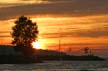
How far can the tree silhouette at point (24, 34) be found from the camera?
185 meters

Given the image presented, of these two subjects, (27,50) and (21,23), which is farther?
(21,23)

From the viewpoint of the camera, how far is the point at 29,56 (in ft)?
623

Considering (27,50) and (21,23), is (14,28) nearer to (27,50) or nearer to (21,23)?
(21,23)

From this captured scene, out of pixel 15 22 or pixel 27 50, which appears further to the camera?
pixel 15 22

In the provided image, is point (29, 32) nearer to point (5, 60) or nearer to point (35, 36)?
point (35, 36)

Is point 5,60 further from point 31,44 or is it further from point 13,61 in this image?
point 31,44

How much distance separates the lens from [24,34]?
191 m

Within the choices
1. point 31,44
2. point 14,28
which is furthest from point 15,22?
point 31,44

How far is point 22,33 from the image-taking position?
191375 millimetres

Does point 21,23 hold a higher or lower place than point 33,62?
higher

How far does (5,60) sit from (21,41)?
13.7 metres

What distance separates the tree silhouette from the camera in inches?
7269

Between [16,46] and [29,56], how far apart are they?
18.2ft

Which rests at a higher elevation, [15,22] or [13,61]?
[15,22]
